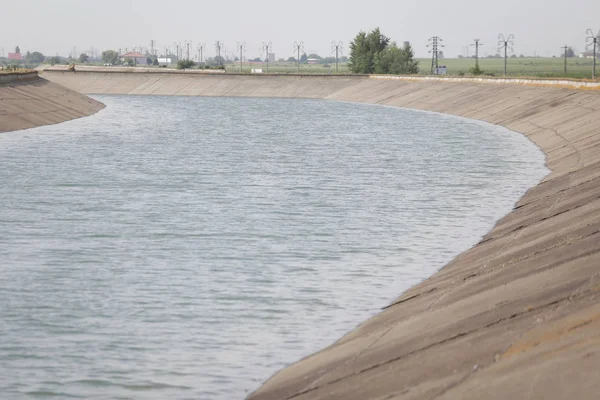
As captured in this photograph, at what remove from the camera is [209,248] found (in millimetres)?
28453

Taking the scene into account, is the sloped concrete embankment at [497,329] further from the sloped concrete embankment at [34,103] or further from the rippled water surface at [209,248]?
the sloped concrete embankment at [34,103]

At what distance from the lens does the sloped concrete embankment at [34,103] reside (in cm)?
8269

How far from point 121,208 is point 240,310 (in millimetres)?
16141

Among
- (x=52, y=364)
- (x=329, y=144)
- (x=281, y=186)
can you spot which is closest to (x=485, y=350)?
(x=52, y=364)

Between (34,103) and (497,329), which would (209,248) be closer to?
(497,329)

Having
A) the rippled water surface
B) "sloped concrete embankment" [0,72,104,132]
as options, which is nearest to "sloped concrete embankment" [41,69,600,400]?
the rippled water surface

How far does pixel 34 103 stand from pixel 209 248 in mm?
68375

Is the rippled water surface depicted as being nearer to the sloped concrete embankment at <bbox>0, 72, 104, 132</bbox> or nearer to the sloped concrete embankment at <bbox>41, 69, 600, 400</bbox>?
the sloped concrete embankment at <bbox>41, 69, 600, 400</bbox>

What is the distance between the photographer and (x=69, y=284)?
23625 mm

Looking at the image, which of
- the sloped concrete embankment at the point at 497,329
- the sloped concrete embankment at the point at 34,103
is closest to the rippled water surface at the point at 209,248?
the sloped concrete embankment at the point at 497,329

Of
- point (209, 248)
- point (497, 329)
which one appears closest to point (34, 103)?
point (209, 248)

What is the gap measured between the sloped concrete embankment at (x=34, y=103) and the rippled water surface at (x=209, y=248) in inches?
687

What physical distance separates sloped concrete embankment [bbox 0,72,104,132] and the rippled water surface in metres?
17.5

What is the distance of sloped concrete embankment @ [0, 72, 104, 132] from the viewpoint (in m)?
82.7
